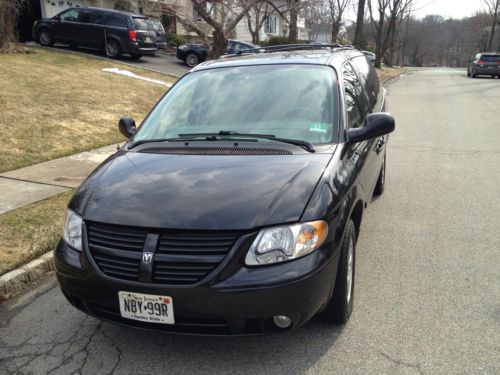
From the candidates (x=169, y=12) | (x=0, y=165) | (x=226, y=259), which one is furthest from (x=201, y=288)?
(x=169, y=12)

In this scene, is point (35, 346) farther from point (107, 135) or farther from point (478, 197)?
point (107, 135)

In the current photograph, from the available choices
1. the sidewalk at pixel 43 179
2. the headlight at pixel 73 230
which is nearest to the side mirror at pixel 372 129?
the headlight at pixel 73 230

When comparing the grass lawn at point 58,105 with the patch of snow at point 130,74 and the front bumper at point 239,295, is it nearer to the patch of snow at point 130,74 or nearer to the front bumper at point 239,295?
the patch of snow at point 130,74

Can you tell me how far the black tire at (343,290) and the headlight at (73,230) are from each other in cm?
159

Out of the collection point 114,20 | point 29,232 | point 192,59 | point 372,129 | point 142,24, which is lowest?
point 29,232

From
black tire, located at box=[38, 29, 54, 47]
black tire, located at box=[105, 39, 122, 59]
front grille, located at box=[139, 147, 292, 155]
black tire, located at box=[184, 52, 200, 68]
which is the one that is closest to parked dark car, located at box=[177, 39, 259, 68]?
black tire, located at box=[184, 52, 200, 68]

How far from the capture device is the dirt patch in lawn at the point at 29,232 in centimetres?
409

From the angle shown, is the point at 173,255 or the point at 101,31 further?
the point at 101,31

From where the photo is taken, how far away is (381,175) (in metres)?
5.92

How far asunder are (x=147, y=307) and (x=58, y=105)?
8714 mm

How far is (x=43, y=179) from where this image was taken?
6.22 meters

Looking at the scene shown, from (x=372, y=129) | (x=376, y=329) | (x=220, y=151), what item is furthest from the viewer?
(x=372, y=129)

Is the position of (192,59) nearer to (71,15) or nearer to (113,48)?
(113,48)

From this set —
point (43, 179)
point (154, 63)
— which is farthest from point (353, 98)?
point (154, 63)
